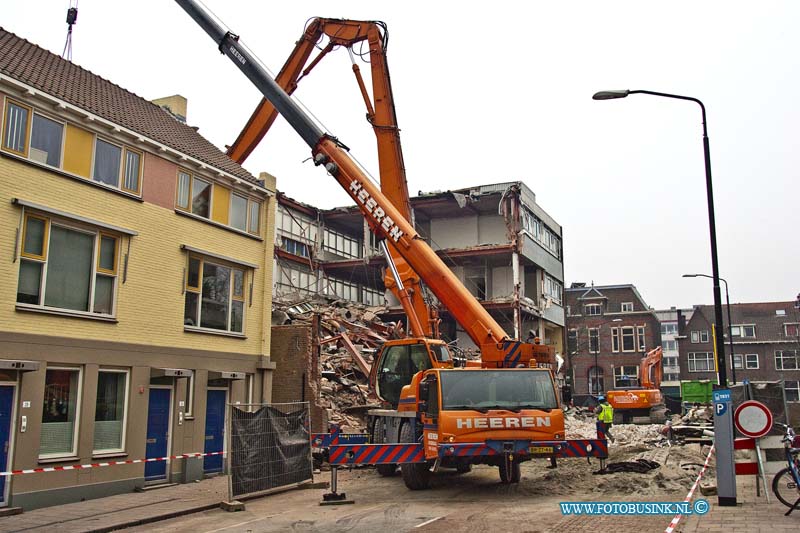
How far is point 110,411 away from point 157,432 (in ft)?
5.02

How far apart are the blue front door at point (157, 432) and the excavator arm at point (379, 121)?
644 cm

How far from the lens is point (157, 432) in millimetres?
16875

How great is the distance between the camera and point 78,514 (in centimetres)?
1299

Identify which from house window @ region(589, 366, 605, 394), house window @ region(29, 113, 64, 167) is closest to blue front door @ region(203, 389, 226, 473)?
house window @ region(29, 113, 64, 167)

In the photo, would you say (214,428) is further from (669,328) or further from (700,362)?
(669,328)

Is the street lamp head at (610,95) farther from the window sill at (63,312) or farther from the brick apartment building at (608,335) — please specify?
the brick apartment building at (608,335)

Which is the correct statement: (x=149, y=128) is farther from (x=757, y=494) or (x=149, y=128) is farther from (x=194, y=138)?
(x=757, y=494)

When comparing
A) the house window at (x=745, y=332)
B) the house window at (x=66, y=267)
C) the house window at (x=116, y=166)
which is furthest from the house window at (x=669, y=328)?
the house window at (x=66, y=267)

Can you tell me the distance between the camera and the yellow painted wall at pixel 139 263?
45.1ft

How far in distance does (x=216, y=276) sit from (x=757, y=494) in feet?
45.1

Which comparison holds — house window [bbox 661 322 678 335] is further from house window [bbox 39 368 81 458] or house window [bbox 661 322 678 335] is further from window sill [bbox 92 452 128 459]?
house window [bbox 39 368 81 458]

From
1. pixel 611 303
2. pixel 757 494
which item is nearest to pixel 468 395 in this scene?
pixel 757 494

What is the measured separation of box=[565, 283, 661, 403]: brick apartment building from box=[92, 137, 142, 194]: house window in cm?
5955

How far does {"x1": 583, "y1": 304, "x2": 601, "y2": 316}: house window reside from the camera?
75675mm
